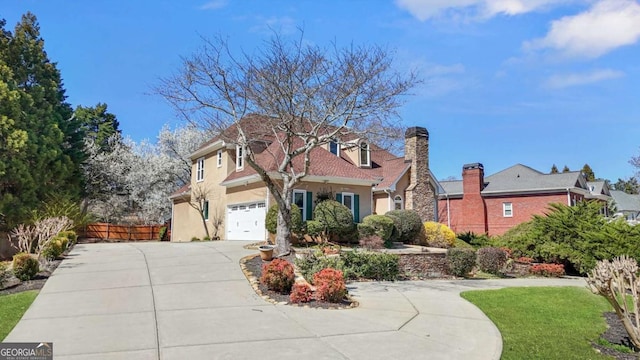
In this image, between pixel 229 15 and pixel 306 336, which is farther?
pixel 229 15

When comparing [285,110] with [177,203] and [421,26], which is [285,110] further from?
[177,203]

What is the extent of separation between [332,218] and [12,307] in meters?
12.8

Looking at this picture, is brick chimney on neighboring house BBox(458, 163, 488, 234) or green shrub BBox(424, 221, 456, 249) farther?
brick chimney on neighboring house BBox(458, 163, 488, 234)

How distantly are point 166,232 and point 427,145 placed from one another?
19405 millimetres

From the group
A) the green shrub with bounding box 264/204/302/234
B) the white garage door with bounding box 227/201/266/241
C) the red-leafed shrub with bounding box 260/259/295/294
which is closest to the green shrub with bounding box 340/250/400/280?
the red-leafed shrub with bounding box 260/259/295/294

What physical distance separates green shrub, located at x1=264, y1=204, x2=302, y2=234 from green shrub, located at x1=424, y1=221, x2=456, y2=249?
8.44m

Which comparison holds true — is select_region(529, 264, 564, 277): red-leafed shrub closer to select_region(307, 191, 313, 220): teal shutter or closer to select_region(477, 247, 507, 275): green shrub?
select_region(477, 247, 507, 275): green shrub

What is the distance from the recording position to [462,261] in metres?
15.1

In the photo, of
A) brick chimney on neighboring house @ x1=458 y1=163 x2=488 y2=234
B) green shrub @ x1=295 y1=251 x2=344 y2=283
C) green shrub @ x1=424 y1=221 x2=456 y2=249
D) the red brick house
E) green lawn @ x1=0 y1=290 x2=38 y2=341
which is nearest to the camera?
green lawn @ x1=0 y1=290 x2=38 y2=341

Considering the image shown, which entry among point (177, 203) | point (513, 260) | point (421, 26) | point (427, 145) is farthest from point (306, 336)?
point (177, 203)

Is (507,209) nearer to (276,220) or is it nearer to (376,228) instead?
(376,228)

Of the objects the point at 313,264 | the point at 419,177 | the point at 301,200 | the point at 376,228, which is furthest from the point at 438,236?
the point at 313,264

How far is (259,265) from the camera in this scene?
13.0m

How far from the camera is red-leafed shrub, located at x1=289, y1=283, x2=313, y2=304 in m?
8.98
